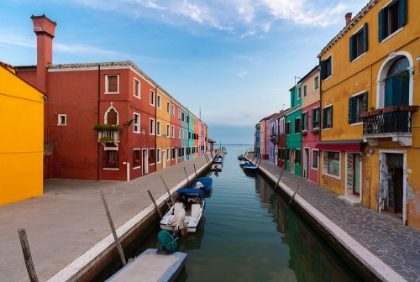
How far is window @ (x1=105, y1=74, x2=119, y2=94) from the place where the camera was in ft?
57.1

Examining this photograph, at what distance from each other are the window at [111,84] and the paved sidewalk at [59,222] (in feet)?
23.4

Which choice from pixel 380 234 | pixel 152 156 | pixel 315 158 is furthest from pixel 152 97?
pixel 380 234

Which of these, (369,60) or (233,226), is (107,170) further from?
(369,60)

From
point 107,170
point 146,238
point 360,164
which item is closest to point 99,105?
point 107,170

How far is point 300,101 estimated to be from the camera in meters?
20.9

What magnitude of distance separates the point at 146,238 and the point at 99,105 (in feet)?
38.6

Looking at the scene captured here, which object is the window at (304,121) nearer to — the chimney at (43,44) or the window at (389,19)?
the window at (389,19)

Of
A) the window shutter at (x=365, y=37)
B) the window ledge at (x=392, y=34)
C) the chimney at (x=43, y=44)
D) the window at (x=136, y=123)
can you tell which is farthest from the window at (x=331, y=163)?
the chimney at (x=43, y=44)

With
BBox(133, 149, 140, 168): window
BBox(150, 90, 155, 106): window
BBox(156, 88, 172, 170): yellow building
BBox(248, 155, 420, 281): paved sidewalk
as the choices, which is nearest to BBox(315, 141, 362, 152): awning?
BBox(248, 155, 420, 281): paved sidewalk

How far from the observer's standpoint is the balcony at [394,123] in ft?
25.1

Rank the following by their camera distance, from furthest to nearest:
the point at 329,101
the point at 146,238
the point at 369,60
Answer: the point at 329,101 < the point at 369,60 < the point at 146,238

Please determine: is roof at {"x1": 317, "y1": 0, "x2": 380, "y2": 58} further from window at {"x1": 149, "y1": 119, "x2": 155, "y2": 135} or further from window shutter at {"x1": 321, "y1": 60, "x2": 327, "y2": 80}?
window at {"x1": 149, "y1": 119, "x2": 155, "y2": 135}

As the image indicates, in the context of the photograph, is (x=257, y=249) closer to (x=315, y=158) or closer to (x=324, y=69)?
(x=315, y=158)

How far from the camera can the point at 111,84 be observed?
17.5 meters
